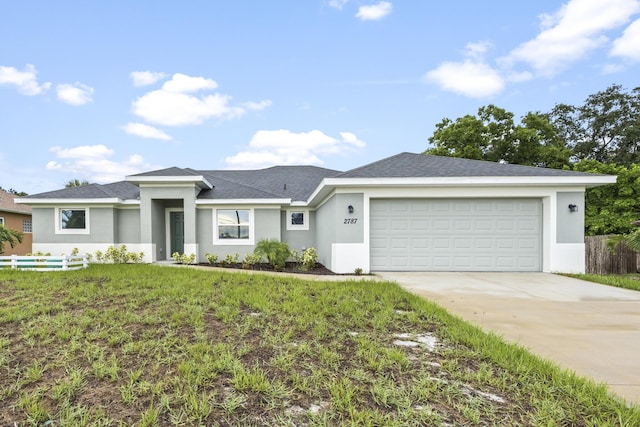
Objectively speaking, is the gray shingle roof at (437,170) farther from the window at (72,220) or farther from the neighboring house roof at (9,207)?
the neighboring house roof at (9,207)

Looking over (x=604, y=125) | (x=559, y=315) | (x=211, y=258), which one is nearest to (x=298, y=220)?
(x=211, y=258)

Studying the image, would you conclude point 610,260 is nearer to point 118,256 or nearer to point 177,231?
point 177,231

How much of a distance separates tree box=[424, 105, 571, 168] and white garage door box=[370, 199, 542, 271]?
46.6 ft

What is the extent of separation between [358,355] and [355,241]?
630 centimetres

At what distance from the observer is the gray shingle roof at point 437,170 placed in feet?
30.7

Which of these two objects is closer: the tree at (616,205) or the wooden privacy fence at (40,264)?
the wooden privacy fence at (40,264)

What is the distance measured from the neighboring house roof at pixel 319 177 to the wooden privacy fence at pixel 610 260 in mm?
4123

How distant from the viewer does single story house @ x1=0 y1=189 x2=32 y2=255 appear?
52.3 feet

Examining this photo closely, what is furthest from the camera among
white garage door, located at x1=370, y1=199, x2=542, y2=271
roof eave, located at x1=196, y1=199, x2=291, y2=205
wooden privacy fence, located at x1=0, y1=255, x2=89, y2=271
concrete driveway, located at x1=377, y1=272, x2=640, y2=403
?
roof eave, located at x1=196, y1=199, x2=291, y2=205

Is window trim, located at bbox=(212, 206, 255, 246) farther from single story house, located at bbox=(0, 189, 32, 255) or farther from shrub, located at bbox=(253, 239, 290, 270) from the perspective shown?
single story house, located at bbox=(0, 189, 32, 255)

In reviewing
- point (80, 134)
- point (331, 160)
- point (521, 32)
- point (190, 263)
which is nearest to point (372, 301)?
point (190, 263)

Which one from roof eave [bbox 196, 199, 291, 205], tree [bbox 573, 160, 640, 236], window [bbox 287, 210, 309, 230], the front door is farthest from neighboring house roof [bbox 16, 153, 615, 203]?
tree [bbox 573, 160, 640, 236]

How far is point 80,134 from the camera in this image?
1762 cm

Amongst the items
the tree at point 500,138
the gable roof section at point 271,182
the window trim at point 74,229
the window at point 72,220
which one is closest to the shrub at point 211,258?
the gable roof section at point 271,182
